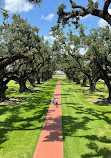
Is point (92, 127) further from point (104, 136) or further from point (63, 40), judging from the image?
point (63, 40)

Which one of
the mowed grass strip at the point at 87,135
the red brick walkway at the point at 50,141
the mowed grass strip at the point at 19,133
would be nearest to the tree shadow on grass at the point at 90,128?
the mowed grass strip at the point at 87,135

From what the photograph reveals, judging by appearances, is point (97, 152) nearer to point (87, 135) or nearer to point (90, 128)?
point (87, 135)

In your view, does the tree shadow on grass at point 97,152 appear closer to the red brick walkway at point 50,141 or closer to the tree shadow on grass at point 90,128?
the tree shadow on grass at point 90,128

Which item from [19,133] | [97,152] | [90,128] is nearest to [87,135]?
[90,128]

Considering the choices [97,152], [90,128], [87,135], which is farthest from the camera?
[90,128]

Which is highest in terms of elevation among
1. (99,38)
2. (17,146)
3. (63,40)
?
(63,40)

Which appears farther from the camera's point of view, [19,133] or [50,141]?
[19,133]

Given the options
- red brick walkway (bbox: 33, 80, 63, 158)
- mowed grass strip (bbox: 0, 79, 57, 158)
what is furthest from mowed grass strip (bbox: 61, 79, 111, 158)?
mowed grass strip (bbox: 0, 79, 57, 158)

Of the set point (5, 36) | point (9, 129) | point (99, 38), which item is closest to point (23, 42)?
point (5, 36)

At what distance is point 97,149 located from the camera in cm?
727

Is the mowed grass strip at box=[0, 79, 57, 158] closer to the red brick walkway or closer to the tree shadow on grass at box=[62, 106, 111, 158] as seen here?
the red brick walkway

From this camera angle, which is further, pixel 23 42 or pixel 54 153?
pixel 23 42

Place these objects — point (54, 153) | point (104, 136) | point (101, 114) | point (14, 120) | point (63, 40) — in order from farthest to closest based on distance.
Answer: point (63, 40), point (101, 114), point (14, 120), point (104, 136), point (54, 153)

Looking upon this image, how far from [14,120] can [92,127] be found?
Result: 6727mm
